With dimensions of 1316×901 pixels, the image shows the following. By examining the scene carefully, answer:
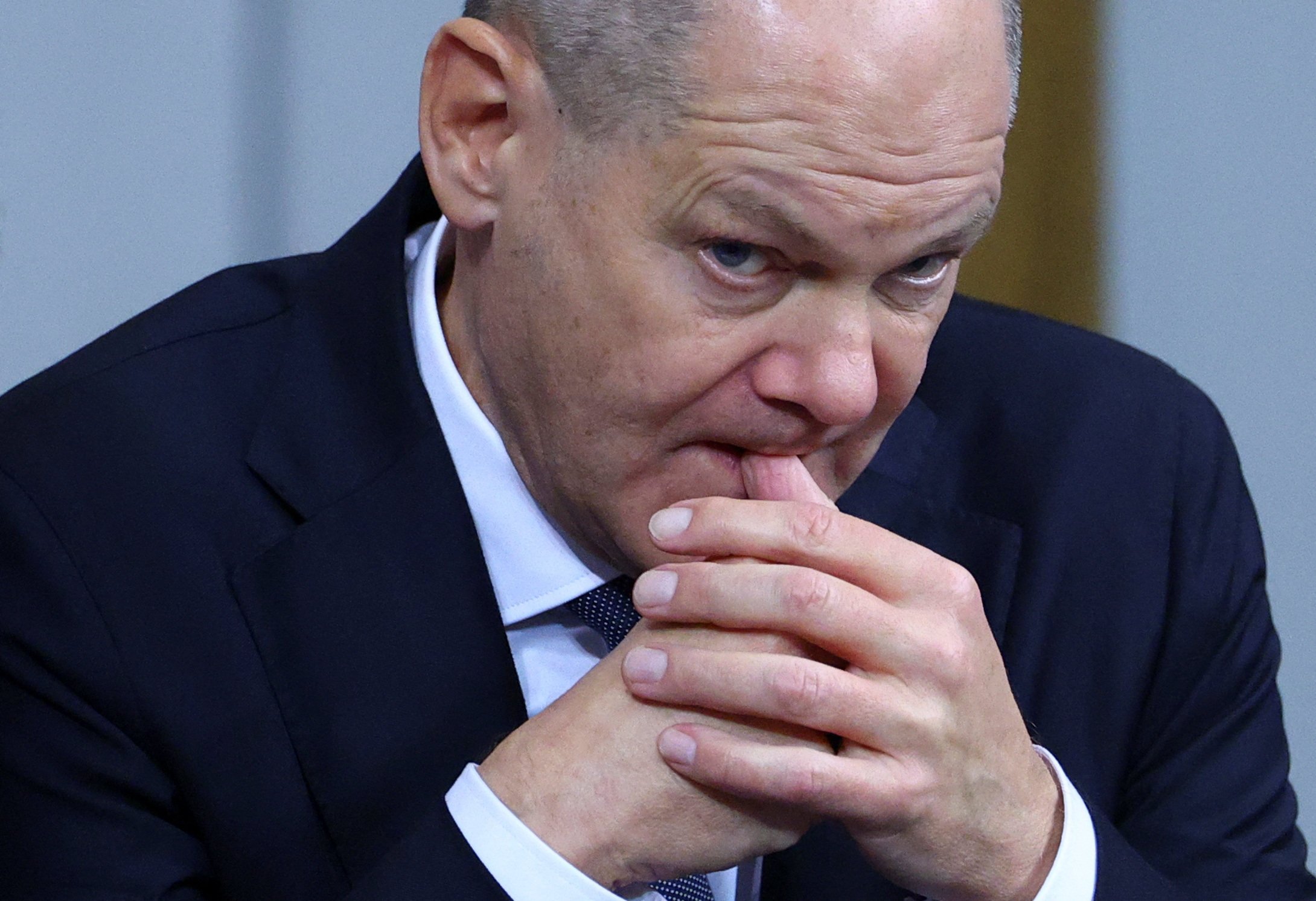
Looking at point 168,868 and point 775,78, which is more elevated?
point 775,78

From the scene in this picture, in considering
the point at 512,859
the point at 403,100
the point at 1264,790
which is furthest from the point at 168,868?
the point at 403,100

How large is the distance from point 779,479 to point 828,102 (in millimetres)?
292

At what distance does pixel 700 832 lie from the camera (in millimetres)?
A: 1165

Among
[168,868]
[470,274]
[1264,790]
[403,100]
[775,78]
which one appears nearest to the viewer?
[775,78]

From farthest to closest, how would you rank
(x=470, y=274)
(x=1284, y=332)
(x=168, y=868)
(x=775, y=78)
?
(x=1284, y=332), (x=470, y=274), (x=168, y=868), (x=775, y=78)

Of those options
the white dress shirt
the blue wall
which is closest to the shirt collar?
the white dress shirt

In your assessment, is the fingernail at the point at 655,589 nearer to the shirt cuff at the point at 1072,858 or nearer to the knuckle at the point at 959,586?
the knuckle at the point at 959,586

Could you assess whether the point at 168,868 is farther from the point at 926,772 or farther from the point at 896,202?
the point at 896,202

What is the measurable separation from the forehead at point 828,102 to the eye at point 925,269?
0.06m

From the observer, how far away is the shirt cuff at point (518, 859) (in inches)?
44.9

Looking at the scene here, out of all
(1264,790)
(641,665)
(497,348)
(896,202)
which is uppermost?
(896,202)

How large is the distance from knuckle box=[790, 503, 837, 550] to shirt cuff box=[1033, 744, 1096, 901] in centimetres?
28

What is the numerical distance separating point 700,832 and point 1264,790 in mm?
663

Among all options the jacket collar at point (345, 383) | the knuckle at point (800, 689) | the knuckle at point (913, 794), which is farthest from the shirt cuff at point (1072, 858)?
the jacket collar at point (345, 383)
